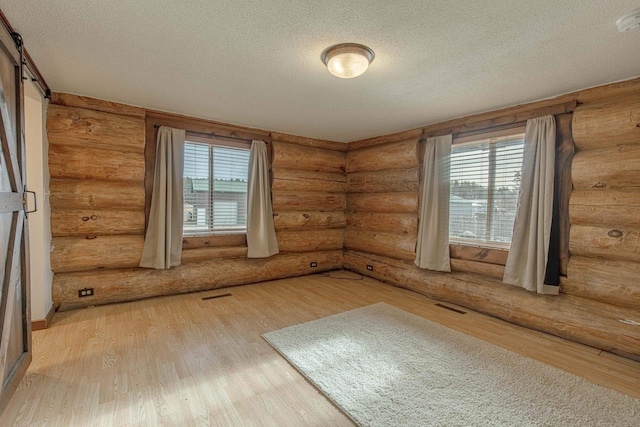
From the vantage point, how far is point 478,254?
11.8 feet

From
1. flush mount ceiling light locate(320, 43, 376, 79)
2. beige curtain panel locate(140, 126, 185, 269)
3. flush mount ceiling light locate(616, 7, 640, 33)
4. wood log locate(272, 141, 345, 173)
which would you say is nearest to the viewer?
flush mount ceiling light locate(616, 7, 640, 33)

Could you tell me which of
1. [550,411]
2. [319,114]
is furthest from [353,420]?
[319,114]

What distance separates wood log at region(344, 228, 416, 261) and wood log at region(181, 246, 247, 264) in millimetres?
2033

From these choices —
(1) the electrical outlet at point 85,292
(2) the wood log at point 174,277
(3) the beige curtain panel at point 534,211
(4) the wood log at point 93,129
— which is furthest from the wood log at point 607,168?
(1) the electrical outlet at point 85,292

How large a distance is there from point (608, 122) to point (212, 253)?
15.5 ft

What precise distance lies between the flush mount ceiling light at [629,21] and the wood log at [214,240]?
4385 mm

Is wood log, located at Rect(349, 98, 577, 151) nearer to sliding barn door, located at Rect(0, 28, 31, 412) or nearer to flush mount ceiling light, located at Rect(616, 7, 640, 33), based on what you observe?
flush mount ceiling light, located at Rect(616, 7, 640, 33)

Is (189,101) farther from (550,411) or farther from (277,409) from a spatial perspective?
(550,411)

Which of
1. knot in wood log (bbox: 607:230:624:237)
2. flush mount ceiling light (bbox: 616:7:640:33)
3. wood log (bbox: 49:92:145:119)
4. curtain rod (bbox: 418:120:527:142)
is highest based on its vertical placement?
flush mount ceiling light (bbox: 616:7:640:33)

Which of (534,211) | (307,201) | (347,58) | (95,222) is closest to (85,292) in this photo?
(95,222)

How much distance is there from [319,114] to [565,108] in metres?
2.65

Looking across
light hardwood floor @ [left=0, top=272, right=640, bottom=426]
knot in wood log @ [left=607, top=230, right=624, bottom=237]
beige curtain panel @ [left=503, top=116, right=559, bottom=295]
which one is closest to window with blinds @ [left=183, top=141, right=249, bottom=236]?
light hardwood floor @ [left=0, top=272, right=640, bottom=426]

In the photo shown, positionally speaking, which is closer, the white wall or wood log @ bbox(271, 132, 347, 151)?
the white wall

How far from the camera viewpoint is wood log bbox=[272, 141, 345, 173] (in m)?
4.75
